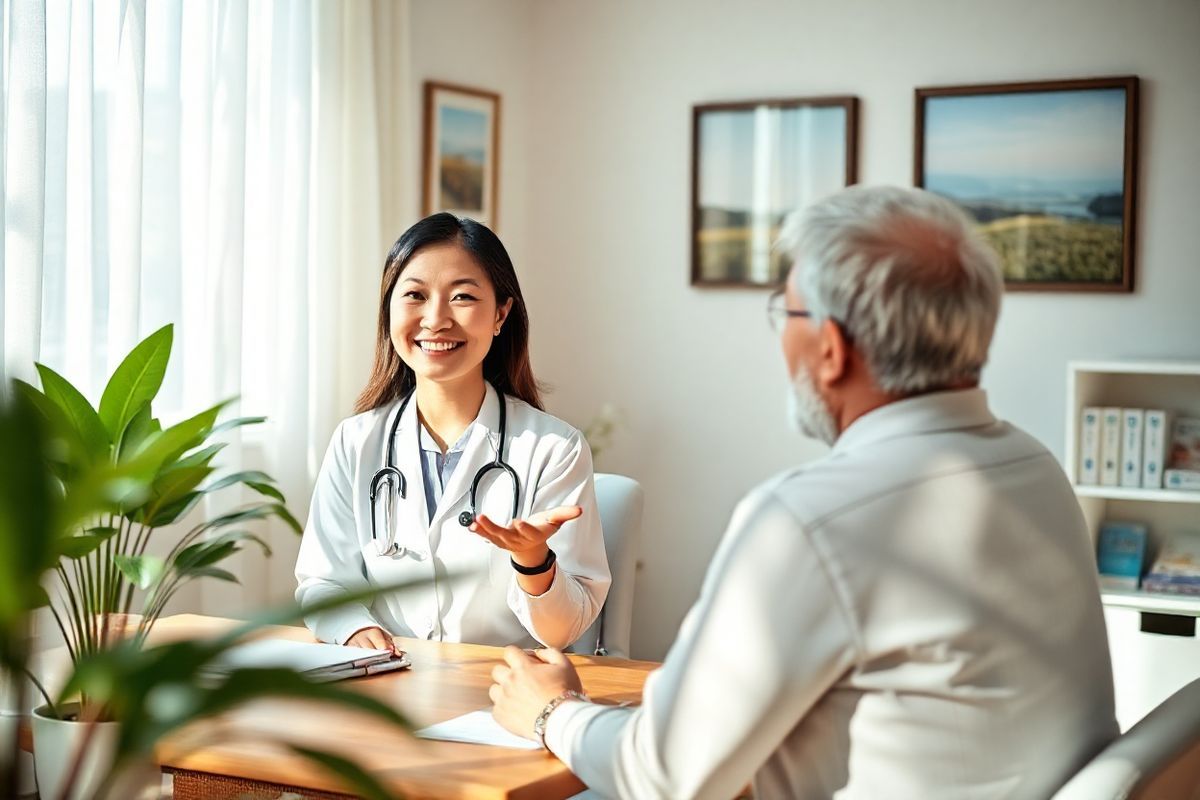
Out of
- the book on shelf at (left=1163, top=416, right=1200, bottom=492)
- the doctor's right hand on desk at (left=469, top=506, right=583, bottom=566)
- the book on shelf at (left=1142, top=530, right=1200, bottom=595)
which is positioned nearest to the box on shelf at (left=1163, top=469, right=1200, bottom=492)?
the book on shelf at (left=1163, top=416, right=1200, bottom=492)

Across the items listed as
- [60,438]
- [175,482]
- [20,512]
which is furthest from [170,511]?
[20,512]

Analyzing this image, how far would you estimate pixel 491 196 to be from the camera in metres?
4.96

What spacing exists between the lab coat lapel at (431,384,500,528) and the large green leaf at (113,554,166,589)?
0.83m

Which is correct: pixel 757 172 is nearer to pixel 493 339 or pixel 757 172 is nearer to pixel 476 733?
pixel 493 339

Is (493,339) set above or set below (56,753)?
above

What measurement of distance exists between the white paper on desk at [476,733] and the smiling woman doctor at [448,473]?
1.53ft

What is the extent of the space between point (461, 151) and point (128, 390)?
10.1 feet

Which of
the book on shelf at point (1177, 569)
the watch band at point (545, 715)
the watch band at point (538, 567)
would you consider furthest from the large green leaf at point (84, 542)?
the book on shelf at point (1177, 569)

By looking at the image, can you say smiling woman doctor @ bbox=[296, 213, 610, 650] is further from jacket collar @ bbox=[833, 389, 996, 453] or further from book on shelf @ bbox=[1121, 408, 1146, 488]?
book on shelf @ bbox=[1121, 408, 1146, 488]

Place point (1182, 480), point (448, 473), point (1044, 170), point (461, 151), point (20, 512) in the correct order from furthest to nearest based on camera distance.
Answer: point (461, 151)
point (1044, 170)
point (1182, 480)
point (448, 473)
point (20, 512)

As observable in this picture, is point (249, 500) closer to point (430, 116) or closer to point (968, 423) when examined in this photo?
point (430, 116)

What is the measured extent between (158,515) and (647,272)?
336cm

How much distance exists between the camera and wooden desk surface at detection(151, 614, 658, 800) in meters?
1.60

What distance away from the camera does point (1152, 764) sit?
4.36 feet
